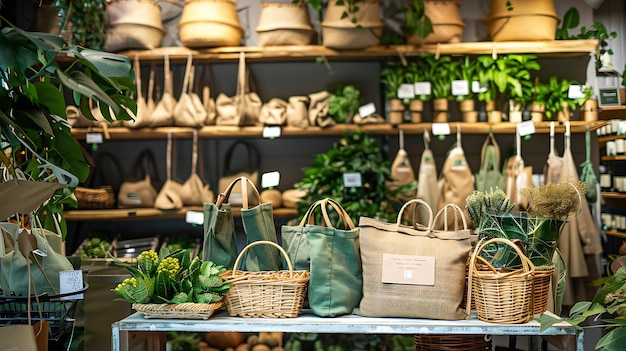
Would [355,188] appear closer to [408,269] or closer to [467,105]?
[467,105]

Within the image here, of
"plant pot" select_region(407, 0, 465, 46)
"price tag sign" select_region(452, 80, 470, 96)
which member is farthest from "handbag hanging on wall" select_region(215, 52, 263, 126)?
"price tag sign" select_region(452, 80, 470, 96)

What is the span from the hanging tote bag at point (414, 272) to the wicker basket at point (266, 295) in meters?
0.22

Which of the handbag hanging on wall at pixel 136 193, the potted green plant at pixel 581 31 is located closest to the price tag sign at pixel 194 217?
the handbag hanging on wall at pixel 136 193

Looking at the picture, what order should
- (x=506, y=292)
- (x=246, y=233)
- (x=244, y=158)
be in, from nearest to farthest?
(x=506, y=292), (x=246, y=233), (x=244, y=158)

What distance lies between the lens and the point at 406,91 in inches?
180

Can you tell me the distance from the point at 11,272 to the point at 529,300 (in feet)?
5.16

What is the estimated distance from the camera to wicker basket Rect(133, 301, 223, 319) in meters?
2.04

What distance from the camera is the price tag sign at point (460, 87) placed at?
4.59 m

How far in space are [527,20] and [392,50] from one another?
36.9 inches

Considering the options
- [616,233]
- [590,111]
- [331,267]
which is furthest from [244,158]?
[616,233]

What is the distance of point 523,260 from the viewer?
6.67ft

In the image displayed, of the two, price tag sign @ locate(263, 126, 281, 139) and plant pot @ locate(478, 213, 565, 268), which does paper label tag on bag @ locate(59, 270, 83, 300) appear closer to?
plant pot @ locate(478, 213, 565, 268)

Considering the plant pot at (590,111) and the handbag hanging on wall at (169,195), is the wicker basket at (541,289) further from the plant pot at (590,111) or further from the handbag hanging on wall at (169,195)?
the handbag hanging on wall at (169,195)

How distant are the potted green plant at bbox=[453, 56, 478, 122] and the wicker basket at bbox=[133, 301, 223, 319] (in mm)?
3040
